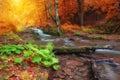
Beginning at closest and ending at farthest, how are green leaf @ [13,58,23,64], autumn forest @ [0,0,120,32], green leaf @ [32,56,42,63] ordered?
green leaf @ [13,58,23,64]
green leaf @ [32,56,42,63]
autumn forest @ [0,0,120,32]

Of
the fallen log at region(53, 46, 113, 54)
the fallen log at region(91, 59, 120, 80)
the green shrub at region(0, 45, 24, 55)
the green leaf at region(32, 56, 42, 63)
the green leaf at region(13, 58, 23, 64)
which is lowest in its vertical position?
the fallen log at region(91, 59, 120, 80)

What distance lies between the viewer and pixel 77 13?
106ft

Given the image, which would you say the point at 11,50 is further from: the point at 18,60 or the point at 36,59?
the point at 36,59

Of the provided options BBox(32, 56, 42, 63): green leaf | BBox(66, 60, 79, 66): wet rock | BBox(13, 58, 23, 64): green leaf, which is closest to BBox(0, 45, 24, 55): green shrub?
BBox(13, 58, 23, 64): green leaf

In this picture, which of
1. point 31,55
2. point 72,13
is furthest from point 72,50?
point 72,13

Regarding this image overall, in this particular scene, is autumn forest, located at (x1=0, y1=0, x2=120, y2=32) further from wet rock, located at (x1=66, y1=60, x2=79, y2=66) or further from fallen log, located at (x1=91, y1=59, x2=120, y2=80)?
wet rock, located at (x1=66, y1=60, x2=79, y2=66)

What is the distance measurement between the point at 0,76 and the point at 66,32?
1625 centimetres

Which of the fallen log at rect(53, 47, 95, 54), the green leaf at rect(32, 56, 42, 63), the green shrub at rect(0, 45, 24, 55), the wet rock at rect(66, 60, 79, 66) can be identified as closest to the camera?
the green leaf at rect(32, 56, 42, 63)

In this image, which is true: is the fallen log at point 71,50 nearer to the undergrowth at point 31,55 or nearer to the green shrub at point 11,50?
the undergrowth at point 31,55

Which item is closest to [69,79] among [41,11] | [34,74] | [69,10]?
[34,74]

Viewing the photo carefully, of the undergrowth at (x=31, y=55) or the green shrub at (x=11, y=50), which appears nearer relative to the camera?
the undergrowth at (x=31, y=55)

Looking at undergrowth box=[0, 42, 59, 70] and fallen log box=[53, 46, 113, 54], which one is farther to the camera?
fallen log box=[53, 46, 113, 54]

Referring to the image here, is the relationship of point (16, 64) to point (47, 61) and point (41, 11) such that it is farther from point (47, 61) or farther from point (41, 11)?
point (41, 11)

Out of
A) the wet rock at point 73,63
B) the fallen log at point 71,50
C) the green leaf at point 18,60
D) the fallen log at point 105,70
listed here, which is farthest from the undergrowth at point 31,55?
the fallen log at point 71,50
